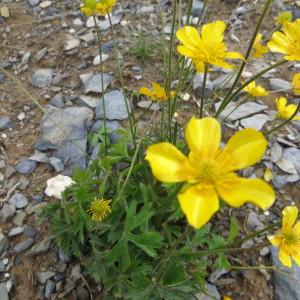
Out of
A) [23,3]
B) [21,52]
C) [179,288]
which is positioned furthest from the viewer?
[23,3]

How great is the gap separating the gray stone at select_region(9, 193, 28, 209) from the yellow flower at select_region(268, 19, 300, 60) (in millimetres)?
1411

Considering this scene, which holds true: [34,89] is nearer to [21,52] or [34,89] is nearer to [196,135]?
[21,52]

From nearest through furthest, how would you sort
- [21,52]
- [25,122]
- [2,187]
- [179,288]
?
[179,288], [2,187], [25,122], [21,52]

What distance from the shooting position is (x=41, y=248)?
198 cm

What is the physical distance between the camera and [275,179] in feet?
7.68

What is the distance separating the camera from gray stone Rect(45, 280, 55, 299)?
73.7 inches

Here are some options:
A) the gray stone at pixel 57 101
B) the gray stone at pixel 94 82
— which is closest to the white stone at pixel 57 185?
the gray stone at pixel 57 101

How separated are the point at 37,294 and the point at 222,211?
0.91m

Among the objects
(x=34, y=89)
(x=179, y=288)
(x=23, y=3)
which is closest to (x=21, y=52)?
(x=34, y=89)

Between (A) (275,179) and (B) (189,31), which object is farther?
(A) (275,179)

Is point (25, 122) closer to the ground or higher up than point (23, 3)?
closer to the ground

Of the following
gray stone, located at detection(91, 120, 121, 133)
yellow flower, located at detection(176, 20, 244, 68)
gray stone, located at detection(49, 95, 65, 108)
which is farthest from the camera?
gray stone, located at detection(49, 95, 65, 108)

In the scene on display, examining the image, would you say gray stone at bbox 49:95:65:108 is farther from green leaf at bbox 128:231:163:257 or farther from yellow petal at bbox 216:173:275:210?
yellow petal at bbox 216:173:275:210

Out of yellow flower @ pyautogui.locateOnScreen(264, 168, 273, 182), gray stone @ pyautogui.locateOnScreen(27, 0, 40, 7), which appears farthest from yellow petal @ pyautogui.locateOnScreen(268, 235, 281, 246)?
gray stone @ pyautogui.locateOnScreen(27, 0, 40, 7)
